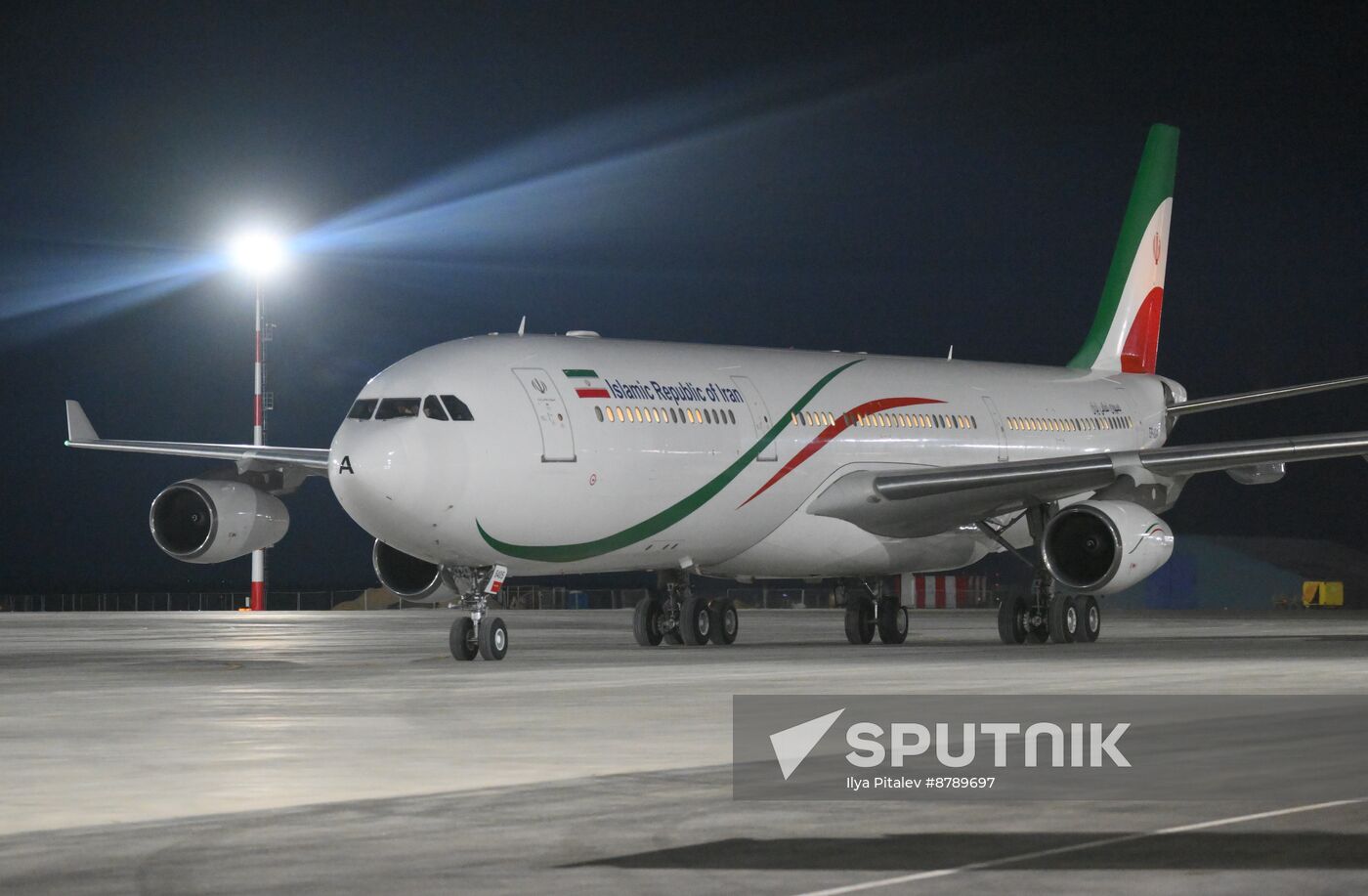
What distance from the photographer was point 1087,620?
28.8 meters

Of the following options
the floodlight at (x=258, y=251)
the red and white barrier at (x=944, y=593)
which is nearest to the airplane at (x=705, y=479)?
the floodlight at (x=258, y=251)

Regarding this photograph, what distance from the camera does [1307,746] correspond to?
487 inches

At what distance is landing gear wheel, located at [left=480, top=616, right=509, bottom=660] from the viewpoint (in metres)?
23.3

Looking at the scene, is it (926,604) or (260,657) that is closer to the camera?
(260,657)

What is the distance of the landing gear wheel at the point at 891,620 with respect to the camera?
30.0 meters

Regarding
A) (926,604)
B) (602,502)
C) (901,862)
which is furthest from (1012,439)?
(926,604)

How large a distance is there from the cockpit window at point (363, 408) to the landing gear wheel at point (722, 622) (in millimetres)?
6361

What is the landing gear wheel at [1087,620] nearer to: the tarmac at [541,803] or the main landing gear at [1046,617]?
the main landing gear at [1046,617]

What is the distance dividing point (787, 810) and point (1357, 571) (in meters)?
58.5

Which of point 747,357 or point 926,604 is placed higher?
point 747,357

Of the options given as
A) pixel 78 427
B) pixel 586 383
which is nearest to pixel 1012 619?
pixel 586 383

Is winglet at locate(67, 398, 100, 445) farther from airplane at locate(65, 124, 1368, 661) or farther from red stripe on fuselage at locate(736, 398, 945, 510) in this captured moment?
red stripe on fuselage at locate(736, 398, 945, 510)

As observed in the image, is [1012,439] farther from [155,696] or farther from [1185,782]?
[1185,782]

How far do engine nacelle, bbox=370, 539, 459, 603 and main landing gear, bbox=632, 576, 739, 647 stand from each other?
2821 millimetres
